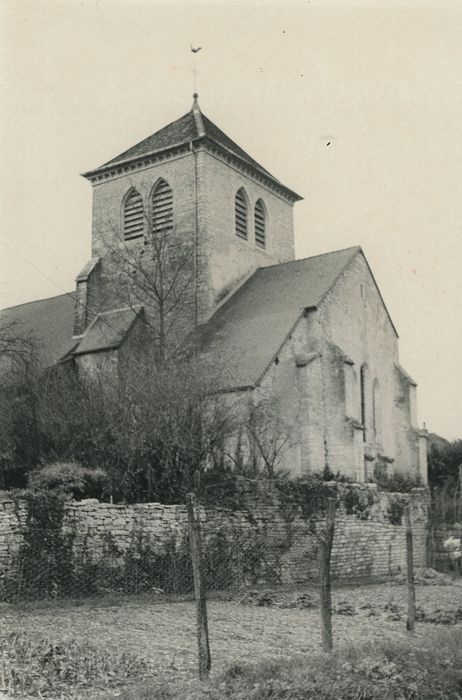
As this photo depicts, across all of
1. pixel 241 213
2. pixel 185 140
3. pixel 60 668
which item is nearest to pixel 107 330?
pixel 241 213

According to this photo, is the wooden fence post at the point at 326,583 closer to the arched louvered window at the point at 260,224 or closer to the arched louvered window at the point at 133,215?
the arched louvered window at the point at 133,215

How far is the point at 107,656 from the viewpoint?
8.52 m

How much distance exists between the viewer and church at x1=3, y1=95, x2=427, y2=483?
89.5 ft

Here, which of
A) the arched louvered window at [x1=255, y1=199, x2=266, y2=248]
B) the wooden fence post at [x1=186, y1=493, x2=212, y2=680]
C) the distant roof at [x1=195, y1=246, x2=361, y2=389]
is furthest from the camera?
the arched louvered window at [x1=255, y1=199, x2=266, y2=248]

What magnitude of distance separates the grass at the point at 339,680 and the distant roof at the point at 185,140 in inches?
1032

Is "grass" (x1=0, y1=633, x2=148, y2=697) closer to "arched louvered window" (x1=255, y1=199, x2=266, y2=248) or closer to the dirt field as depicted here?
the dirt field

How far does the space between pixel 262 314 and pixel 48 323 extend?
1118 centimetres

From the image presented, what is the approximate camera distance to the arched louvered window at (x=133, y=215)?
110ft

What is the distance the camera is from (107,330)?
30.1 meters

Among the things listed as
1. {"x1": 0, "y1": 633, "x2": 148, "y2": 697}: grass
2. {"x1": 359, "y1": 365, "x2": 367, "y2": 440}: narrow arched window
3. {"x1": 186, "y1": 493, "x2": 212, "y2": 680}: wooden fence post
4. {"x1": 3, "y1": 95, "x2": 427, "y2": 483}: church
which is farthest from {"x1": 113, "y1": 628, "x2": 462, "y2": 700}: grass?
{"x1": 359, "y1": 365, "x2": 367, "y2": 440}: narrow arched window

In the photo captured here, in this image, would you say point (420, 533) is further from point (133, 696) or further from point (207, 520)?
point (133, 696)

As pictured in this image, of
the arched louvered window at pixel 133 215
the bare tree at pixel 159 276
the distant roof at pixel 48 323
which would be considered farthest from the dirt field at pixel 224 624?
A: the arched louvered window at pixel 133 215

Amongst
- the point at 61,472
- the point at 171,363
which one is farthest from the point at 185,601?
the point at 171,363

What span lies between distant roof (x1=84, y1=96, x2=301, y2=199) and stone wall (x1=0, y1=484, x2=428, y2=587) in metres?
16.8
